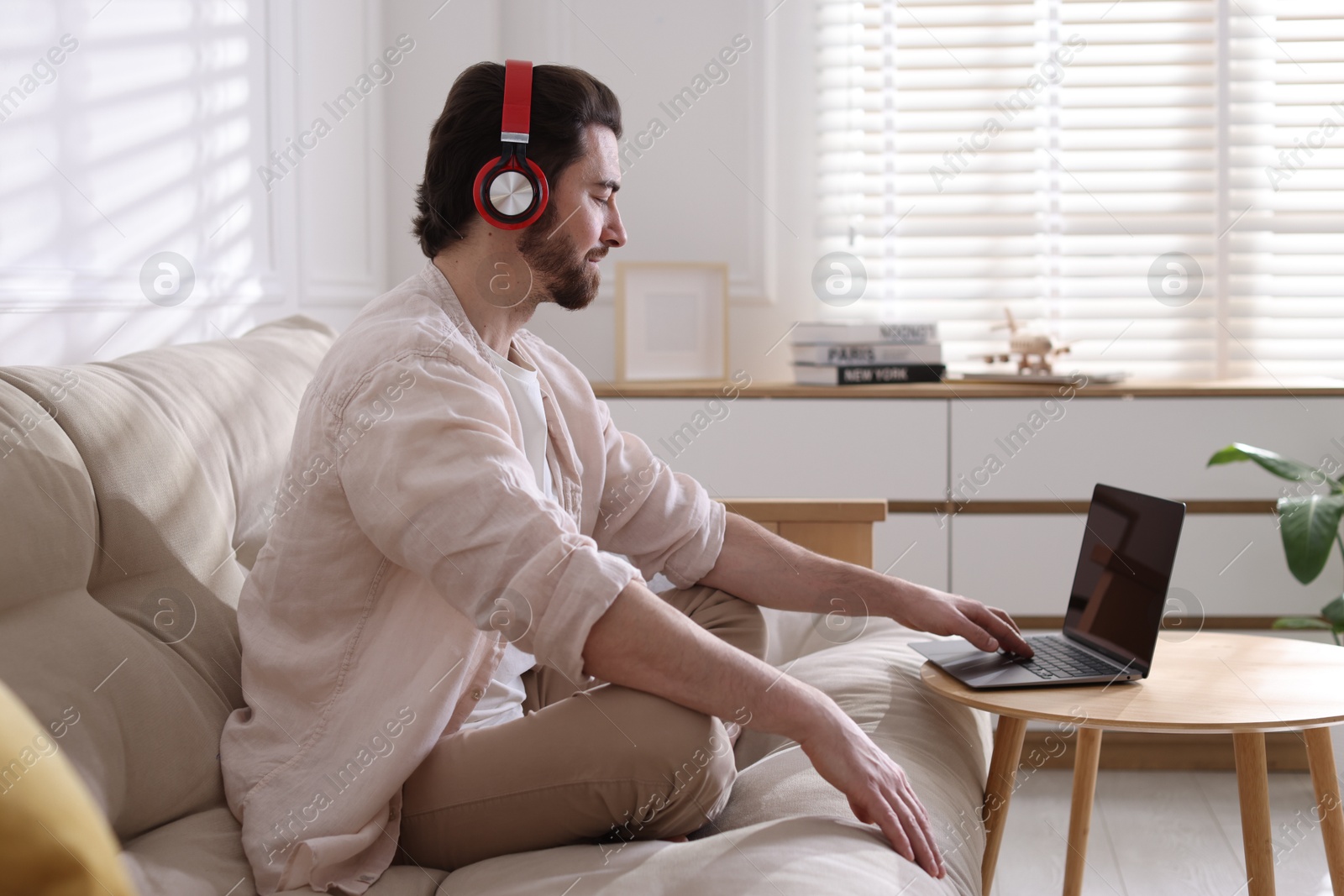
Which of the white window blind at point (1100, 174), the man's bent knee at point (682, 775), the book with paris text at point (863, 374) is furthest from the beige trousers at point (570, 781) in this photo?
the white window blind at point (1100, 174)

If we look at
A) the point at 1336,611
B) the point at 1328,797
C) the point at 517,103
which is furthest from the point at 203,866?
the point at 1336,611

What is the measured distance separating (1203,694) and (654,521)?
2.16 ft

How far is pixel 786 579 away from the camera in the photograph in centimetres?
139

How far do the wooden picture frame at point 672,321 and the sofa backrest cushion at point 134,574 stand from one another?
1397mm

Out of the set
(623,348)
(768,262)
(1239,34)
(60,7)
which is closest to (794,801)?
(60,7)

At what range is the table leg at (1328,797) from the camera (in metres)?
1.20

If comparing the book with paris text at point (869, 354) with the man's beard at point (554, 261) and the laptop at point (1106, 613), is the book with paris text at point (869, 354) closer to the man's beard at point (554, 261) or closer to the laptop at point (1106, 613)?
the laptop at point (1106, 613)

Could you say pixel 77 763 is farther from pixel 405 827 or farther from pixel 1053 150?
pixel 1053 150

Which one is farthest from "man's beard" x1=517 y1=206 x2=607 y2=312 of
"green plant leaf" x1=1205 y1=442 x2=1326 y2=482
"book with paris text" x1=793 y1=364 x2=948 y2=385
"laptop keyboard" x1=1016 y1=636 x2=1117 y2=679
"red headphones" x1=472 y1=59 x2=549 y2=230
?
"green plant leaf" x1=1205 y1=442 x2=1326 y2=482

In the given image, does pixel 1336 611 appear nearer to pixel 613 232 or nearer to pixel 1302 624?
pixel 1302 624

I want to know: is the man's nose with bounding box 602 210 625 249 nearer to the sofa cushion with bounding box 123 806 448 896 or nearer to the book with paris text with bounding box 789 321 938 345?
the sofa cushion with bounding box 123 806 448 896

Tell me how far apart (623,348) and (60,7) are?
4.55 feet

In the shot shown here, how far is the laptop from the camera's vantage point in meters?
1.19

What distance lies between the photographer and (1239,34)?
8.70ft
